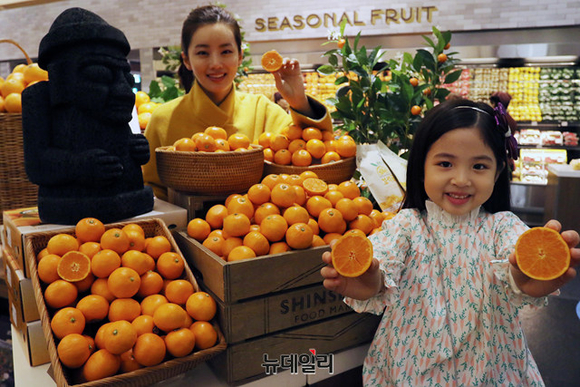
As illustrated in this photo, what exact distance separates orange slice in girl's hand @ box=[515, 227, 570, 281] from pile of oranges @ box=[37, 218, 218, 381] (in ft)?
2.83

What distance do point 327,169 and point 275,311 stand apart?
0.78 metres

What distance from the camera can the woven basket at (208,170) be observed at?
5.28 feet

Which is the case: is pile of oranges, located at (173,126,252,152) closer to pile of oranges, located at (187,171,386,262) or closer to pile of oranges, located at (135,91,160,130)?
pile of oranges, located at (187,171,386,262)

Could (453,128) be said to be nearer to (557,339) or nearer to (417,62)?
(417,62)

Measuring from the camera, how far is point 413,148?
51.0 inches

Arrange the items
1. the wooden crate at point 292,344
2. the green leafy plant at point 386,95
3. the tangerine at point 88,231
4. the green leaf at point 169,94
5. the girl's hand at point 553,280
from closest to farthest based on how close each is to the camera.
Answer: the girl's hand at point 553,280 < the wooden crate at point 292,344 < the tangerine at point 88,231 < the green leafy plant at point 386,95 < the green leaf at point 169,94

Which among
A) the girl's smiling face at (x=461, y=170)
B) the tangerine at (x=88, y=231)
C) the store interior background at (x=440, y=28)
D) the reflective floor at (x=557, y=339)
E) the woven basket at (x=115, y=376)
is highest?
the store interior background at (x=440, y=28)

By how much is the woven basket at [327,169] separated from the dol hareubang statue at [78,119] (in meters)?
0.67

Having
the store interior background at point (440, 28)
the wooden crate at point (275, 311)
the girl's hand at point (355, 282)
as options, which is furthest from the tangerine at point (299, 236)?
the store interior background at point (440, 28)

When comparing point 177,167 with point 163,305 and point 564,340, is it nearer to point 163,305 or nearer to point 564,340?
point 163,305

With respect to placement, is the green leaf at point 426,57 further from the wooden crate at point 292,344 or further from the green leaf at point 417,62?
the wooden crate at point 292,344

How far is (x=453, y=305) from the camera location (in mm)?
1227

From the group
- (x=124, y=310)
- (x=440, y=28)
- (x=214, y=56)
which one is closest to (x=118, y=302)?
(x=124, y=310)

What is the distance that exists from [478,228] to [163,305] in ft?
3.19
